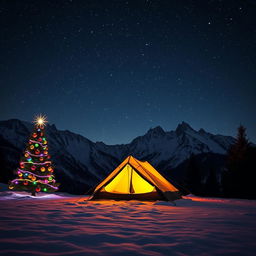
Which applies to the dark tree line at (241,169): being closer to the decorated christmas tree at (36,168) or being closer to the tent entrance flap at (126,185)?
the tent entrance flap at (126,185)

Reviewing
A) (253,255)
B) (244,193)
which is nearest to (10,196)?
(253,255)

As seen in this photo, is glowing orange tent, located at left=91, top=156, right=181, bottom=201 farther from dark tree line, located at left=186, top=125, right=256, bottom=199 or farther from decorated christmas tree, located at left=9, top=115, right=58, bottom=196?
dark tree line, located at left=186, top=125, right=256, bottom=199

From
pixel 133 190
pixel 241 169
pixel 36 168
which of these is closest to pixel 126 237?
pixel 133 190

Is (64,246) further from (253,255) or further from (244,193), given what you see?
(244,193)

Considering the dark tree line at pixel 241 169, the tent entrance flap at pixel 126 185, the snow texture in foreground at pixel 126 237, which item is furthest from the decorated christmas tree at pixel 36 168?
the dark tree line at pixel 241 169

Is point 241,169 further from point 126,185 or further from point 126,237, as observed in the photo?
point 126,237

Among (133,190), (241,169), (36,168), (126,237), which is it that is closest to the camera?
(126,237)

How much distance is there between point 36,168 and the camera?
1398 cm

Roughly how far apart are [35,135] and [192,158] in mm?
25474

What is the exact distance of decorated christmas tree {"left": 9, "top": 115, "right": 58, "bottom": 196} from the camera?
1346cm

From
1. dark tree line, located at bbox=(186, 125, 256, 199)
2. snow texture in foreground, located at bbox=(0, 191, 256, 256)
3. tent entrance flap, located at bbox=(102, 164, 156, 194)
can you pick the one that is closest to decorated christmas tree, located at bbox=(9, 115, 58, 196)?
tent entrance flap, located at bbox=(102, 164, 156, 194)

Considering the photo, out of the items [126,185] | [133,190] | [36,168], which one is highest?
[36,168]

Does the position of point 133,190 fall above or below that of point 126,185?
below

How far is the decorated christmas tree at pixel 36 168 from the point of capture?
13.5 metres
